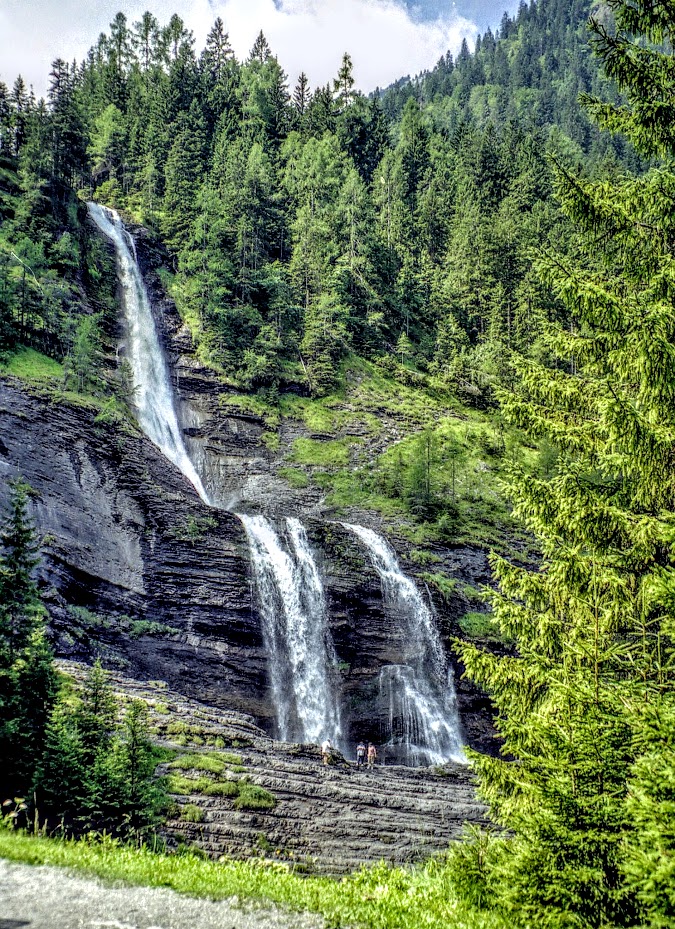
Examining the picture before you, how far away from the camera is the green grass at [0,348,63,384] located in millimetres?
31828

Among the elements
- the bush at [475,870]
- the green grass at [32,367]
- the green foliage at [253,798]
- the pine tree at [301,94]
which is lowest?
the green foliage at [253,798]

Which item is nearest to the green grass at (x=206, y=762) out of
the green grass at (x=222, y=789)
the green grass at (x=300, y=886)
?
the green grass at (x=222, y=789)

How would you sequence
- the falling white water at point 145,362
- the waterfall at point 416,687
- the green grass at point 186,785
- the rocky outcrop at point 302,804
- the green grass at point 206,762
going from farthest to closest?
the falling white water at point 145,362
the waterfall at point 416,687
the green grass at point 206,762
the green grass at point 186,785
the rocky outcrop at point 302,804

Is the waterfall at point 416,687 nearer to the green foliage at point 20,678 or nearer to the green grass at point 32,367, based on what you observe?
the green grass at point 32,367

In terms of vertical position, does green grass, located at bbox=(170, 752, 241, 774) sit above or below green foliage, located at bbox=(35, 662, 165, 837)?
below

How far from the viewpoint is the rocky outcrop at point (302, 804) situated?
15938 millimetres

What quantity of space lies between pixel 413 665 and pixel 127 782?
2001 cm

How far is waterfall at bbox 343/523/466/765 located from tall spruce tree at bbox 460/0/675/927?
20980 millimetres

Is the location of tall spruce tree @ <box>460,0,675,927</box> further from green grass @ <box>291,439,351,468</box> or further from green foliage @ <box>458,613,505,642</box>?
green grass @ <box>291,439,351,468</box>

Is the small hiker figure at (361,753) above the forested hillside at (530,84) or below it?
below

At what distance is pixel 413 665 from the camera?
30.8 metres

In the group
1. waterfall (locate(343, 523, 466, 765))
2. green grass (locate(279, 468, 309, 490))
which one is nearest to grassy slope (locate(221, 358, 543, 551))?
green grass (locate(279, 468, 309, 490))

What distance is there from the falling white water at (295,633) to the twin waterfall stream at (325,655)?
0.04 metres

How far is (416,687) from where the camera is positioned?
30203 mm
